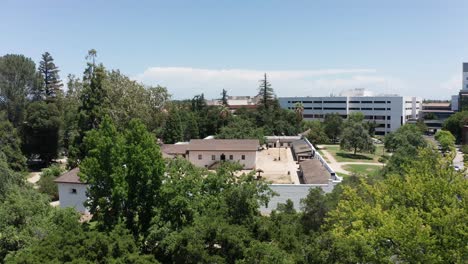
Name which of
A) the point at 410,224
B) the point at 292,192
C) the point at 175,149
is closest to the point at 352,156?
the point at 175,149

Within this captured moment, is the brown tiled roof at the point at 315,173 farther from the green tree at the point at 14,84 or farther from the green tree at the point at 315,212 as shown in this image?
the green tree at the point at 14,84

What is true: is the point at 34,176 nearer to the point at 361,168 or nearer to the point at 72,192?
the point at 72,192

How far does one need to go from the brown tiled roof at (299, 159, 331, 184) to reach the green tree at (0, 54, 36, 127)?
3789 centimetres

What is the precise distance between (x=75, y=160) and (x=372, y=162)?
124 feet

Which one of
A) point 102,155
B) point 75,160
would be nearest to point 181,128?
point 75,160

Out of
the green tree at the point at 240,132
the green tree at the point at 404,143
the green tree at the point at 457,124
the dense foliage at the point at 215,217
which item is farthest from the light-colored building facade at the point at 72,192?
the green tree at the point at 457,124

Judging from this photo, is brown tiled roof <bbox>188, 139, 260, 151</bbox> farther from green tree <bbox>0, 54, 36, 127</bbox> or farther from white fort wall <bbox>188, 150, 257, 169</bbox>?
green tree <bbox>0, 54, 36, 127</bbox>

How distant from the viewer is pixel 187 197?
19.5 meters

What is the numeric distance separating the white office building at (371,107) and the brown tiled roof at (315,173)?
71.5 m

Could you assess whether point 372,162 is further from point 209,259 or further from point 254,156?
point 209,259

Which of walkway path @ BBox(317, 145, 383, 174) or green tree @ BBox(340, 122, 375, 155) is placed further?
green tree @ BBox(340, 122, 375, 155)

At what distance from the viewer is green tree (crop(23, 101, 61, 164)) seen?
50.2 metres

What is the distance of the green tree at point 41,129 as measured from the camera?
50.2m

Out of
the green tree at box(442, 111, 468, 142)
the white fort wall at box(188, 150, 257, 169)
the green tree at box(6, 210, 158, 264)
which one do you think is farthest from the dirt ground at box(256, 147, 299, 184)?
the green tree at box(442, 111, 468, 142)
